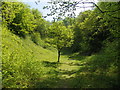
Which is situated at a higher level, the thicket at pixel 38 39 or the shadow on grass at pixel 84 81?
the thicket at pixel 38 39

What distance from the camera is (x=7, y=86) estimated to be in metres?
6.45

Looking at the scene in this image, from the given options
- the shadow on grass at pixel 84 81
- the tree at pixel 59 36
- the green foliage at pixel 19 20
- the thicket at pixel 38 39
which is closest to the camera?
the thicket at pixel 38 39

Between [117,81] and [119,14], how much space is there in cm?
503

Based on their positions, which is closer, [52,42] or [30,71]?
[30,71]

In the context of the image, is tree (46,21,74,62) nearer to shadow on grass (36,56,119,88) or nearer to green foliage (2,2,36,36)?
green foliage (2,2,36,36)

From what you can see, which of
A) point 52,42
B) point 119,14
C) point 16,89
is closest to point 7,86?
point 16,89

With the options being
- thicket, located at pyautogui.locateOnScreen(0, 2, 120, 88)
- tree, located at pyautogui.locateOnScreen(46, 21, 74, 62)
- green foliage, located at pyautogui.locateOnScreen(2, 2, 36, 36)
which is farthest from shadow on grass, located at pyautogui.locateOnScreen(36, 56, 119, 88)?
tree, located at pyautogui.locateOnScreen(46, 21, 74, 62)

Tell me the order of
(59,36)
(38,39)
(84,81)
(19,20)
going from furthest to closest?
(38,39)
(19,20)
(59,36)
(84,81)

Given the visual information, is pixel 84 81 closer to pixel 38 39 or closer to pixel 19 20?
pixel 19 20

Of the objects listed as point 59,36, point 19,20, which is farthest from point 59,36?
point 19,20

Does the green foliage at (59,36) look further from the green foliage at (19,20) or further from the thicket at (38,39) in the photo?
the green foliage at (19,20)

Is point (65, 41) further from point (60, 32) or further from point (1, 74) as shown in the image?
point (1, 74)

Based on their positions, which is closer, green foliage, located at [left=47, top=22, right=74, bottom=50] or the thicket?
the thicket

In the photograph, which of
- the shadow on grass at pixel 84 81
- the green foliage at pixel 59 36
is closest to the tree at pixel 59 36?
the green foliage at pixel 59 36
